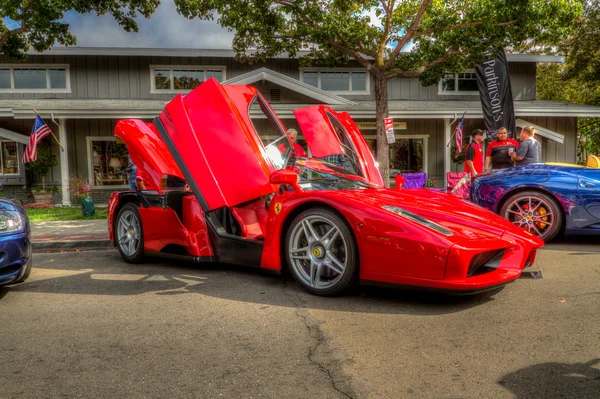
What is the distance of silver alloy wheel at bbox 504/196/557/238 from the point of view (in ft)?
20.4

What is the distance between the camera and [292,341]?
296 cm

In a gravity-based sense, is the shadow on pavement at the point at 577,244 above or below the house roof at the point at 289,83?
below

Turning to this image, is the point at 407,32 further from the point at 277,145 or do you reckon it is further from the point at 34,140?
the point at 34,140

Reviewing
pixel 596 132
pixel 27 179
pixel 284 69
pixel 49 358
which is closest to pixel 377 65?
pixel 284 69

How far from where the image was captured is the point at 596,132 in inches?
1188

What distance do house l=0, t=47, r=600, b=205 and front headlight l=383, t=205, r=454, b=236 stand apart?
11.5 m

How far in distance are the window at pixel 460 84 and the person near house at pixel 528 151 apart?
462 inches

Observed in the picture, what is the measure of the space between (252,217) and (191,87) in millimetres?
14530

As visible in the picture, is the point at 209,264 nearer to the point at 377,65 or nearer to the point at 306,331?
the point at 306,331

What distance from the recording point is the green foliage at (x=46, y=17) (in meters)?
12.3

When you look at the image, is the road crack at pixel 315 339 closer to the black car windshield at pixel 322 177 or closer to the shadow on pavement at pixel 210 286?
the shadow on pavement at pixel 210 286

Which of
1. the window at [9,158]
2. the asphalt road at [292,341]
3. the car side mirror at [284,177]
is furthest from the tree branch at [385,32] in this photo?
the window at [9,158]

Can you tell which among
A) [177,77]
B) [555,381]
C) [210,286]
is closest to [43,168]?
[177,77]

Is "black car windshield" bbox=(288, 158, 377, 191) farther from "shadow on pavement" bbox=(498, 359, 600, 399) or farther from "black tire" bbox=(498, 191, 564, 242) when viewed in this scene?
"black tire" bbox=(498, 191, 564, 242)
